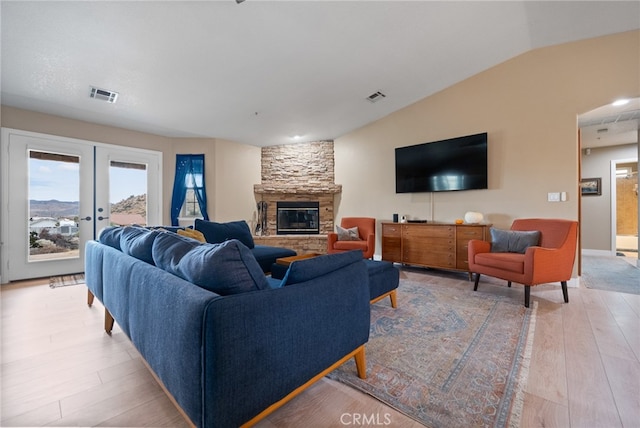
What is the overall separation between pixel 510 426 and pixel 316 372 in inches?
36.1

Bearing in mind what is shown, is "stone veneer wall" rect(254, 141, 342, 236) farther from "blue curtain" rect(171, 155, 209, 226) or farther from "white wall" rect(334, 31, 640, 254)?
"white wall" rect(334, 31, 640, 254)

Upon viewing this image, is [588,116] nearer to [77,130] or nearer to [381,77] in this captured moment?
[381,77]

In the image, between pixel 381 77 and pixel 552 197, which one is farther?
pixel 381 77

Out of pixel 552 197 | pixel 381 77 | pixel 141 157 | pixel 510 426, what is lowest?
pixel 510 426

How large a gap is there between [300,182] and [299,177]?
5.5 inches

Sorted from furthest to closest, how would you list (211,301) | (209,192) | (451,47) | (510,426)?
(209,192)
(451,47)
(510,426)
(211,301)

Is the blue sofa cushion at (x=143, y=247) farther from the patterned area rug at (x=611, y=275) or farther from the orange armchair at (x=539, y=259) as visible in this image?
the patterned area rug at (x=611, y=275)

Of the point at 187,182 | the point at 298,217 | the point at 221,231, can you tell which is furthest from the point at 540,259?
the point at 187,182

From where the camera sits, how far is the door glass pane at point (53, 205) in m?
3.91

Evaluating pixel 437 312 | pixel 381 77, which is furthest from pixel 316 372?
pixel 381 77

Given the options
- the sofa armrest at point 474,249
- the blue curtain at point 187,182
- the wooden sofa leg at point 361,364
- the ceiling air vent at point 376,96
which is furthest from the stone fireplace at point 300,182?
the wooden sofa leg at point 361,364

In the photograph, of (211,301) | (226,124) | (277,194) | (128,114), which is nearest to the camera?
(211,301)

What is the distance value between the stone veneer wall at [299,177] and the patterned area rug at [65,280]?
10.2 ft

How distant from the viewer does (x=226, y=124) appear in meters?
4.82
